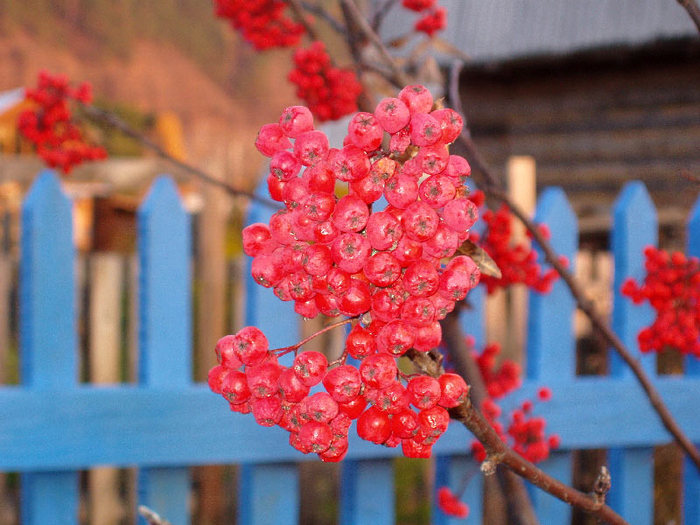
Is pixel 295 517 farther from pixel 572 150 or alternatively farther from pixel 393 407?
pixel 572 150

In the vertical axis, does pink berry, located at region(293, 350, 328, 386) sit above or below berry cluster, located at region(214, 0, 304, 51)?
below

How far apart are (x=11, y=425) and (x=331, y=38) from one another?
711 inches

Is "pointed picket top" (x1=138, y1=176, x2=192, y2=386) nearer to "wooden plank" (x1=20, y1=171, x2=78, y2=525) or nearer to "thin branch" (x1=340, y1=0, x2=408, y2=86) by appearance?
"wooden plank" (x1=20, y1=171, x2=78, y2=525)

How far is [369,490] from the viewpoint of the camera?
1.59 meters

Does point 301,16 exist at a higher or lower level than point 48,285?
higher

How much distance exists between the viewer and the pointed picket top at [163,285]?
1557 millimetres

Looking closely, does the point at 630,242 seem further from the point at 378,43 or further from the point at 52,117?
the point at 52,117

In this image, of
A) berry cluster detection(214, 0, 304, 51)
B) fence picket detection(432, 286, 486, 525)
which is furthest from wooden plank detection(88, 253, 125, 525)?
fence picket detection(432, 286, 486, 525)

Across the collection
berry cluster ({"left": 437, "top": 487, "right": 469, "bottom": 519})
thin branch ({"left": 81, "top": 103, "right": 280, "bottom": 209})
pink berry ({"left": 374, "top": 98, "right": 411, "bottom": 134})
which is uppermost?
thin branch ({"left": 81, "top": 103, "right": 280, "bottom": 209})

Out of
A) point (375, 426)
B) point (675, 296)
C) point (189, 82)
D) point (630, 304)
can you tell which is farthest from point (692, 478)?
point (189, 82)

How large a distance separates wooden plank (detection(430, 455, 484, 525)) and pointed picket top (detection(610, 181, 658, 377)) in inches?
18.2

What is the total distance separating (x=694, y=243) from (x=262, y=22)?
119cm

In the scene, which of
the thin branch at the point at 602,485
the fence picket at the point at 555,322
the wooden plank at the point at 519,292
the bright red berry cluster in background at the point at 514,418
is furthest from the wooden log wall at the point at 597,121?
the thin branch at the point at 602,485

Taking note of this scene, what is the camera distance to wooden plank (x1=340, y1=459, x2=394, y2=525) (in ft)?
Result: 5.16
